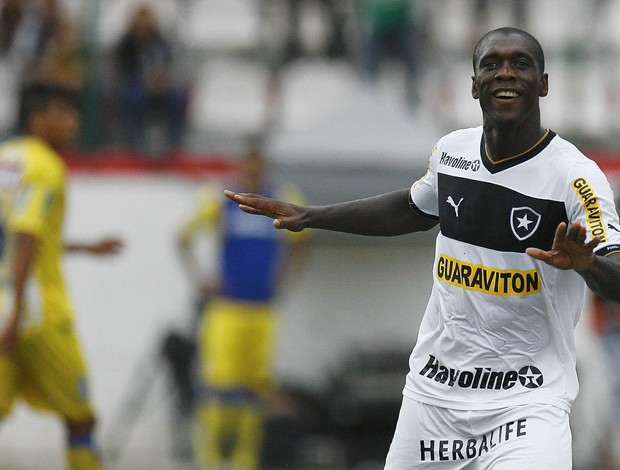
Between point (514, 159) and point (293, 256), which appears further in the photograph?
point (293, 256)

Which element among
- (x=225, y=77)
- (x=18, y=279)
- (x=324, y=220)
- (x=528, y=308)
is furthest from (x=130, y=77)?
(x=528, y=308)

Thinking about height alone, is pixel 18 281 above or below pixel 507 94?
below

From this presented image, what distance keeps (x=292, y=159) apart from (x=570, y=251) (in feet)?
27.5

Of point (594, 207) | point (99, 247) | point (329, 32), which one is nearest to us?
point (594, 207)

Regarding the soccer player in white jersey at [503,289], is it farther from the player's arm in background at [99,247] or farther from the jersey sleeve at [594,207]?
the player's arm in background at [99,247]

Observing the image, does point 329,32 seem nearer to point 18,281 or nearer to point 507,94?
point 18,281

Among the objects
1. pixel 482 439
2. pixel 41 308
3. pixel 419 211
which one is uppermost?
pixel 419 211

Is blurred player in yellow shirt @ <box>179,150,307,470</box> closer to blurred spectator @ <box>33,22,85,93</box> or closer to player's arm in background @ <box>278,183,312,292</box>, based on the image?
player's arm in background @ <box>278,183,312,292</box>

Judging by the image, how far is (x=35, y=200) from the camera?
23.5 feet

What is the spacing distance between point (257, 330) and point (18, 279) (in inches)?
157

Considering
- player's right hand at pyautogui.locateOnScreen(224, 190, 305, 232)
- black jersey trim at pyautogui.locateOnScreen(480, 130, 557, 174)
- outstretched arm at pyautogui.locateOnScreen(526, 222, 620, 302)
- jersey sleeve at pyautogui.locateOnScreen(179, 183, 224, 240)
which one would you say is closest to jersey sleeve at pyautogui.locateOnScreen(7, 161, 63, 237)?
player's right hand at pyautogui.locateOnScreen(224, 190, 305, 232)

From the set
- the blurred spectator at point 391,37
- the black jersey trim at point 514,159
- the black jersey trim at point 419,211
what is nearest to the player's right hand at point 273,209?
the black jersey trim at point 419,211

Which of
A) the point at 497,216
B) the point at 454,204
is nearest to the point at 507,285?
the point at 497,216

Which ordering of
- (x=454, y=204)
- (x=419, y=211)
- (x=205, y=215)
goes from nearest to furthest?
(x=454, y=204) → (x=419, y=211) → (x=205, y=215)
